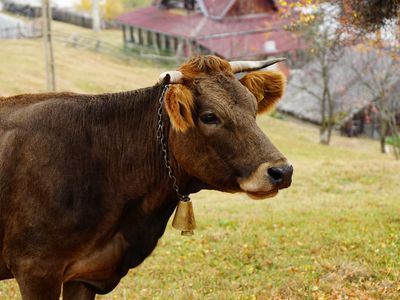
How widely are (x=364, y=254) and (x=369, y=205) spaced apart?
5317mm

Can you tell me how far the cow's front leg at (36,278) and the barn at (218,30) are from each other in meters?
50.9

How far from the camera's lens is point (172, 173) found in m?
5.67

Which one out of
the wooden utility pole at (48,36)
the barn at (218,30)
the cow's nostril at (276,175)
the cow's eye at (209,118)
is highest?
the cow's eye at (209,118)

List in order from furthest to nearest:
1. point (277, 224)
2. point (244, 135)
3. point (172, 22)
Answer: point (172, 22) → point (277, 224) → point (244, 135)

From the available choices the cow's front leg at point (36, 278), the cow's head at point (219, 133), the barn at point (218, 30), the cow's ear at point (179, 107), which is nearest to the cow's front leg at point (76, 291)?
the cow's front leg at point (36, 278)

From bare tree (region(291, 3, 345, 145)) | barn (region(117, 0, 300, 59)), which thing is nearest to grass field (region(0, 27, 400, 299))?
bare tree (region(291, 3, 345, 145))

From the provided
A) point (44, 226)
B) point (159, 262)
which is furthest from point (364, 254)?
point (44, 226)

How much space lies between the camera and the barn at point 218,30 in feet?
190

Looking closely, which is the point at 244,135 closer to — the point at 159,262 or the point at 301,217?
the point at 159,262

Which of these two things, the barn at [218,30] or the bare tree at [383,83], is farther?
the barn at [218,30]

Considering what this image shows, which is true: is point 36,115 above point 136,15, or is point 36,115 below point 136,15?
above

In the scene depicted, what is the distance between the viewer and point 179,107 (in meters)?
5.29

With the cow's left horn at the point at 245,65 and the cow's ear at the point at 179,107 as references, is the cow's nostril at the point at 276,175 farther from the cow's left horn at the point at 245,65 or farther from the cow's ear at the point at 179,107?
the cow's left horn at the point at 245,65

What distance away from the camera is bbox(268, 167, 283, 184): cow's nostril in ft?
16.7
